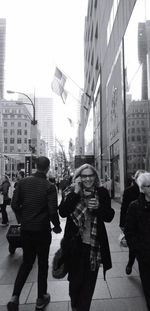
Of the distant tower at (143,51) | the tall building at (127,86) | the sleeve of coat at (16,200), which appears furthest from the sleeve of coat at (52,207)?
the distant tower at (143,51)

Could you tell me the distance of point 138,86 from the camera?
13617 mm

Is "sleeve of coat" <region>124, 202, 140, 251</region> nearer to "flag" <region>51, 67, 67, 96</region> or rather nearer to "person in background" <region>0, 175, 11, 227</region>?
"person in background" <region>0, 175, 11, 227</region>

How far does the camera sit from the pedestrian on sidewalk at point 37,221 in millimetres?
3789

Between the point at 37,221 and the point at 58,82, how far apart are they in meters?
20.7

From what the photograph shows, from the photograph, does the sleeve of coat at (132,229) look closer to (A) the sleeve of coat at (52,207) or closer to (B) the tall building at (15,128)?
(A) the sleeve of coat at (52,207)

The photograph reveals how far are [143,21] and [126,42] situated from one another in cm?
369

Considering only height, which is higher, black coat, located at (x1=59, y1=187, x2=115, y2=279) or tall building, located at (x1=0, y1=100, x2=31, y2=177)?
tall building, located at (x1=0, y1=100, x2=31, y2=177)

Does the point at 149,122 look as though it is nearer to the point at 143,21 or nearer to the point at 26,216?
the point at 143,21

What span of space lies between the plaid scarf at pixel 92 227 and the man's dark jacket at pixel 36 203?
1.97 feet

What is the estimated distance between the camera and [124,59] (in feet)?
55.7


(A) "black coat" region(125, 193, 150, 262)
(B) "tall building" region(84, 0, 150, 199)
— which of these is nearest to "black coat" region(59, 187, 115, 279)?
(A) "black coat" region(125, 193, 150, 262)

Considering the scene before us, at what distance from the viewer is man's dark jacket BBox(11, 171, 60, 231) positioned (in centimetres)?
383

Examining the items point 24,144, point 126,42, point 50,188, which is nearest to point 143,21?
point 126,42

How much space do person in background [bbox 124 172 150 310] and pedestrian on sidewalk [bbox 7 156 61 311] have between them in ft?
3.48
